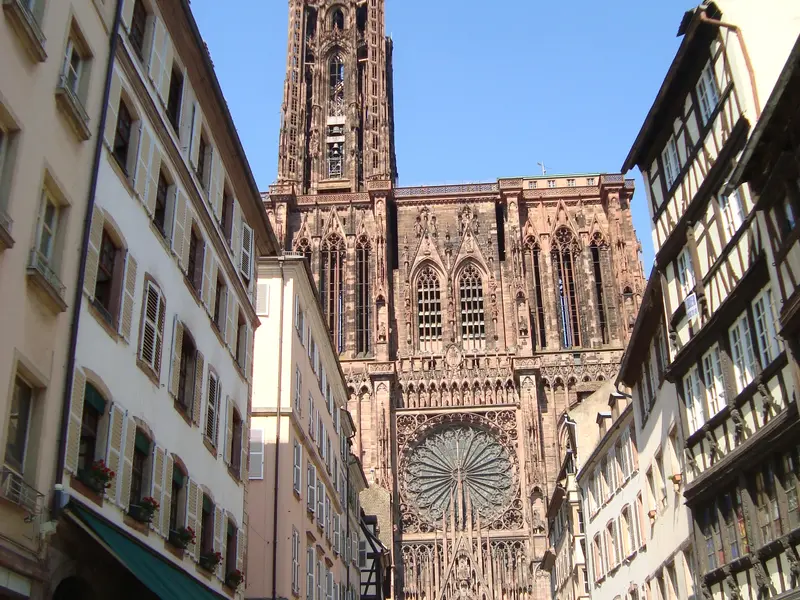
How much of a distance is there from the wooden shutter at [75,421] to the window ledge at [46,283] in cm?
89

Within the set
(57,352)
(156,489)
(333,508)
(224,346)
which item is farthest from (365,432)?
(57,352)

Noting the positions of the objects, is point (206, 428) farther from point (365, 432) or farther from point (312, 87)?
point (312, 87)

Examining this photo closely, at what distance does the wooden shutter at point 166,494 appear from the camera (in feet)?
44.9

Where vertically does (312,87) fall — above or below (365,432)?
above

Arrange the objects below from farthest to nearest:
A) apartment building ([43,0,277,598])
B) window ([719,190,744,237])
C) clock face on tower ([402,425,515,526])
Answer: clock face on tower ([402,425,515,526])
window ([719,190,744,237])
apartment building ([43,0,277,598])

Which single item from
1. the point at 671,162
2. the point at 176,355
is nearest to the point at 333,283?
the point at 671,162

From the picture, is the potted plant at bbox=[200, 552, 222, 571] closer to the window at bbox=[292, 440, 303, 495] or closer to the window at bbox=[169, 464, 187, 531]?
the window at bbox=[169, 464, 187, 531]

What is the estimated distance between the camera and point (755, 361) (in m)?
14.3

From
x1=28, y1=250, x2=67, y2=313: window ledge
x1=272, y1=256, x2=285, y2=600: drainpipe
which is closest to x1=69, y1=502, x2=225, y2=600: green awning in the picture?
x1=28, y1=250, x2=67, y2=313: window ledge

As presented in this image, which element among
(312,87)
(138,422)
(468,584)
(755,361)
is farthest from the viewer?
(312,87)

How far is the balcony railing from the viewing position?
8.98 metres

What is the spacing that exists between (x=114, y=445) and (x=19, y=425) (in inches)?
89.1

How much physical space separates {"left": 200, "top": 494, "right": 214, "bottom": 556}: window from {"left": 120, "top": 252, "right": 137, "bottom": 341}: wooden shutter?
4.49 metres

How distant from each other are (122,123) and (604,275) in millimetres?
45967
